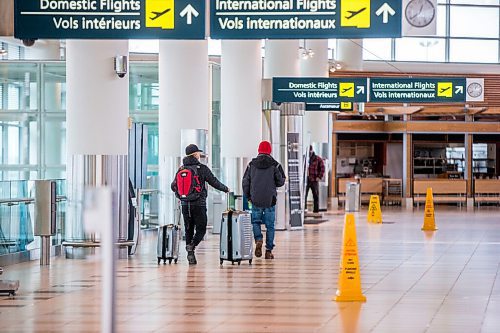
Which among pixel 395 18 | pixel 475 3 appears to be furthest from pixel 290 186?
pixel 475 3

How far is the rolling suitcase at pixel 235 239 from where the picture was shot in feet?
52.9

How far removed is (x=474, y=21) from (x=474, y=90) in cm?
1566

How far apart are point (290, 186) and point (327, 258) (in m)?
7.80

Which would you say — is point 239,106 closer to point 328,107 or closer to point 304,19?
point 328,107

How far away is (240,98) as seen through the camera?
960 inches

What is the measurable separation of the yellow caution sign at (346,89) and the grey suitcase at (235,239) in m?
10.0

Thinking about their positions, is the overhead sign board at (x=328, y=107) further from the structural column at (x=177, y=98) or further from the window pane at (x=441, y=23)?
the window pane at (x=441, y=23)

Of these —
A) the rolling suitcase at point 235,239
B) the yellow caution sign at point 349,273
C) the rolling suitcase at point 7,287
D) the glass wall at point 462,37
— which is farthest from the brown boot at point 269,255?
the glass wall at point 462,37

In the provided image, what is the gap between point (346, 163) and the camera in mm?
42406

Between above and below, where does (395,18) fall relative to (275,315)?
above

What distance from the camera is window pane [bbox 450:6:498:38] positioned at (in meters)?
42.7

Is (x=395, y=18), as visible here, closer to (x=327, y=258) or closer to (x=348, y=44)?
(x=327, y=258)

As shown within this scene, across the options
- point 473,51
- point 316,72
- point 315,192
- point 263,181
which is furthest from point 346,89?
point 473,51

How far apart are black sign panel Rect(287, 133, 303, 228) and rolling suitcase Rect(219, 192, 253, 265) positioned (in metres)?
8.69
